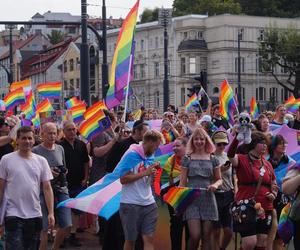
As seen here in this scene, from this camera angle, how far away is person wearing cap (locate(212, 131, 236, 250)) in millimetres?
9844

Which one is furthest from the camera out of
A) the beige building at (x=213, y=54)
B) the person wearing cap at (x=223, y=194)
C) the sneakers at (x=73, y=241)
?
the beige building at (x=213, y=54)

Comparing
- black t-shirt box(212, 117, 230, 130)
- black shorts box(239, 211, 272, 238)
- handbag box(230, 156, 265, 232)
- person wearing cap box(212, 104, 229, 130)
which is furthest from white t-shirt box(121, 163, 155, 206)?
black t-shirt box(212, 117, 230, 130)

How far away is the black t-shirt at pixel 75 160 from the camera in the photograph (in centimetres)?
1137

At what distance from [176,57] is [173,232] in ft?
259

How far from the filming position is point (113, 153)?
10.3 m

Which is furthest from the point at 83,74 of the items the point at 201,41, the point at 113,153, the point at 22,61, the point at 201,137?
the point at 22,61

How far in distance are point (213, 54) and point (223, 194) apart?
76.3 m

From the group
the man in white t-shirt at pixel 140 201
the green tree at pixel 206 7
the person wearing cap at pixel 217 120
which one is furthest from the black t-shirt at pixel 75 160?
the green tree at pixel 206 7

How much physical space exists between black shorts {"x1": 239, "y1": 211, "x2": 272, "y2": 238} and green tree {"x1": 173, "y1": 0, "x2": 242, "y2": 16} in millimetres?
86710

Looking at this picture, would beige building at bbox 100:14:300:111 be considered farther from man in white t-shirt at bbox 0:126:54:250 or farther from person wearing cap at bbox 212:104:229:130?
man in white t-shirt at bbox 0:126:54:250

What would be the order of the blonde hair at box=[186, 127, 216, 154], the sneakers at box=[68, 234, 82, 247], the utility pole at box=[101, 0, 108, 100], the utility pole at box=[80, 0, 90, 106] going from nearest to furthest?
1. the blonde hair at box=[186, 127, 216, 154]
2. the sneakers at box=[68, 234, 82, 247]
3. the utility pole at box=[80, 0, 90, 106]
4. the utility pole at box=[101, 0, 108, 100]

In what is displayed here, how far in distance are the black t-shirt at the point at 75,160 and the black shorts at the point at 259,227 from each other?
3.16m

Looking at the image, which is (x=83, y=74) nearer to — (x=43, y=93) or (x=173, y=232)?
(x=43, y=93)

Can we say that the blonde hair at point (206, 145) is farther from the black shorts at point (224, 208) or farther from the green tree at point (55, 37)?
the green tree at point (55, 37)
